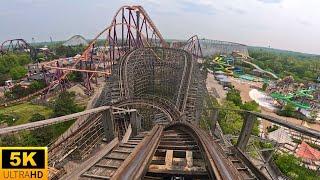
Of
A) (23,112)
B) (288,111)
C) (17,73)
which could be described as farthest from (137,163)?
(17,73)

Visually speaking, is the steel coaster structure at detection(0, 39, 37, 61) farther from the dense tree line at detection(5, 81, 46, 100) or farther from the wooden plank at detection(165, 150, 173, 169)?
the wooden plank at detection(165, 150, 173, 169)

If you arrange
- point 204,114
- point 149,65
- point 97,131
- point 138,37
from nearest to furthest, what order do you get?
point 97,131, point 204,114, point 149,65, point 138,37

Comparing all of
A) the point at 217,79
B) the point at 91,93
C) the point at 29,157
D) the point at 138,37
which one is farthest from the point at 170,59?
the point at 217,79

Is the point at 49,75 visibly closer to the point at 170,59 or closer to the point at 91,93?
the point at 91,93

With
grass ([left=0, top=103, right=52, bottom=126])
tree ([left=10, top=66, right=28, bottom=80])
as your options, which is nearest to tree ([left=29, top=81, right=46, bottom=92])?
grass ([left=0, top=103, right=52, bottom=126])

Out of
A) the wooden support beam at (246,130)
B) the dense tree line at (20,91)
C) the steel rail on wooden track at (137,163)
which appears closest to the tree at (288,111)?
the dense tree line at (20,91)

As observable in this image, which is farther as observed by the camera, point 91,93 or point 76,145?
point 91,93

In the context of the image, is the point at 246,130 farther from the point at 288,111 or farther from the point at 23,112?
the point at 288,111

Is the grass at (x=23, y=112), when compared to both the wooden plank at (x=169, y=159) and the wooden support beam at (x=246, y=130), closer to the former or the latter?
the wooden plank at (x=169, y=159)
